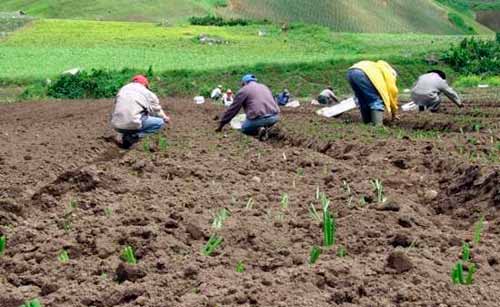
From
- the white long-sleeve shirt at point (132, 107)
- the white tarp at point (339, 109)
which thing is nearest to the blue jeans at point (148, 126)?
the white long-sleeve shirt at point (132, 107)

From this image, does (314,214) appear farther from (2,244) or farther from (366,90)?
(366,90)

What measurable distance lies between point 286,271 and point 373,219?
5.04 feet

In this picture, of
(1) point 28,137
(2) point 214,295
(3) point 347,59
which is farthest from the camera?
(3) point 347,59

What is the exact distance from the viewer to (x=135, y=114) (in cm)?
1348

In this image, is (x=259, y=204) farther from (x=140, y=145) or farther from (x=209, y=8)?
(x=209, y=8)

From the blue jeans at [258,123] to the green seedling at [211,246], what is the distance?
8363 mm

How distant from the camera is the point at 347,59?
30.8 metres

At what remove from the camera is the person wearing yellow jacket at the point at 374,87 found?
15.0 m

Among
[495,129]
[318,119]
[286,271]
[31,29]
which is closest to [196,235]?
[286,271]

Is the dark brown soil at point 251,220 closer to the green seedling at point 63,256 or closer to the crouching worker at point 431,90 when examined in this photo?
the green seedling at point 63,256

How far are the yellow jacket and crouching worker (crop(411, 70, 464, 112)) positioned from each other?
76.5 inches

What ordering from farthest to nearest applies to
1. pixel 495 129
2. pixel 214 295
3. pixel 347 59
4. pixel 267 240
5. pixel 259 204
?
1. pixel 347 59
2. pixel 495 129
3. pixel 259 204
4. pixel 267 240
5. pixel 214 295

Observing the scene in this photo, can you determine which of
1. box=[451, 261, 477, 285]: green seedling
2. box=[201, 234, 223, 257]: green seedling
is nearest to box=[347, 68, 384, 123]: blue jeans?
box=[201, 234, 223, 257]: green seedling

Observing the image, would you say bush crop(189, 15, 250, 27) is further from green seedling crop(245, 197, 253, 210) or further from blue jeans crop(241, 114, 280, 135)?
green seedling crop(245, 197, 253, 210)
